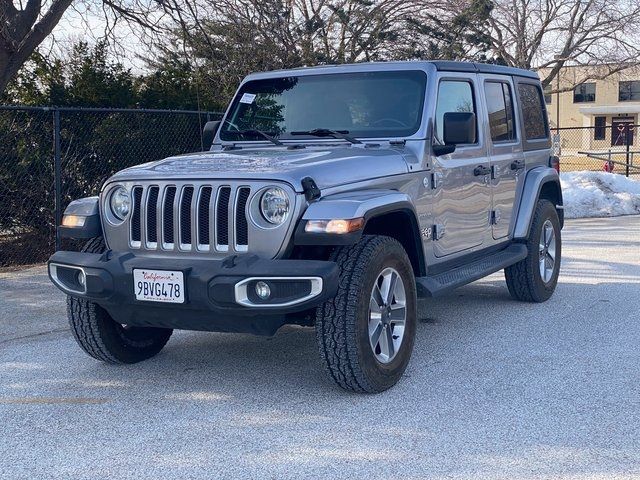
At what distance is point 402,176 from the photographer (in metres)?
5.43

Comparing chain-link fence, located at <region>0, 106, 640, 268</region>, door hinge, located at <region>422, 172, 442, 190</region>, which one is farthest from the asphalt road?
chain-link fence, located at <region>0, 106, 640, 268</region>

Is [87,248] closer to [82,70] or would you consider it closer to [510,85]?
[510,85]

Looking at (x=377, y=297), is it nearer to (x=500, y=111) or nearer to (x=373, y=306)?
(x=373, y=306)

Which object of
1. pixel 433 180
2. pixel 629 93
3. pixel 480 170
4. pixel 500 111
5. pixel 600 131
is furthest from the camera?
pixel 629 93

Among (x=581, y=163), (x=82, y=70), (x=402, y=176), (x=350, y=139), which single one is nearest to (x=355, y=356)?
(x=402, y=176)

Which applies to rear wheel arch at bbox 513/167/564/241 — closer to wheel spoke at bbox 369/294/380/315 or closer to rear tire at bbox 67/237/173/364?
wheel spoke at bbox 369/294/380/315

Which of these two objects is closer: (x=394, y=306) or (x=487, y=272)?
(x=394, y=306)

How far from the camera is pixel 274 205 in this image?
184 inches

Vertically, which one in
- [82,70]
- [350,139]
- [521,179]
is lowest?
[521,179]

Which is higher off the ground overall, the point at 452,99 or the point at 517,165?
the point at 452,99

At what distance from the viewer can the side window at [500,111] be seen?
6.91m

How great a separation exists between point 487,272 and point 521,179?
1.34m

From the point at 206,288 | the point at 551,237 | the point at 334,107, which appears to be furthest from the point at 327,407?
the point at 551,237

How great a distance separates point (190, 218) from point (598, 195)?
12496 mm
